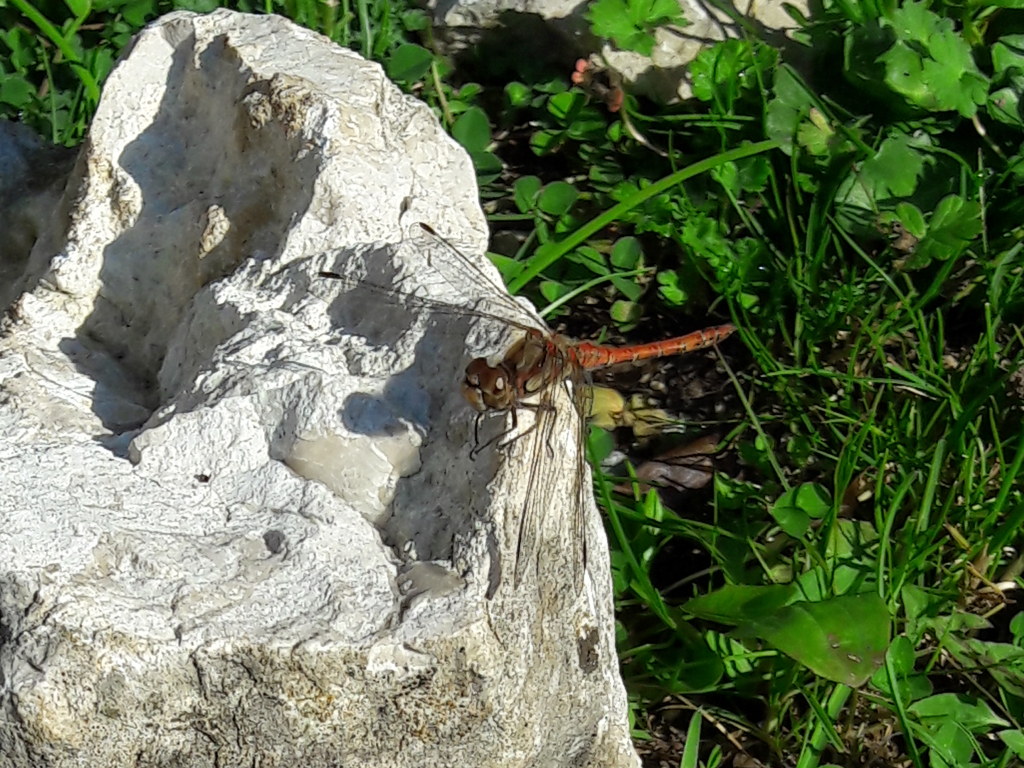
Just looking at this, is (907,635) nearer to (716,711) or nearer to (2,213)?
(716,711)

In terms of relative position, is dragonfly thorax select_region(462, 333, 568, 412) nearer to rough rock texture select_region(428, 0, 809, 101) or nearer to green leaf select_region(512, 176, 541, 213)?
green leaf select_region(512, 176, 541, 213)

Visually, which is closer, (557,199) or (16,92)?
(557,199)

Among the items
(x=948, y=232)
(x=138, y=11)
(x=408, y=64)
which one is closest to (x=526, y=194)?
(x=408, y=64)

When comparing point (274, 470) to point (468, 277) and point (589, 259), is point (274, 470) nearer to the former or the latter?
point (468, 277)

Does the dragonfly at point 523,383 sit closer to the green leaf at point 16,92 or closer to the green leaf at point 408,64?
the green leaf at point 408,64

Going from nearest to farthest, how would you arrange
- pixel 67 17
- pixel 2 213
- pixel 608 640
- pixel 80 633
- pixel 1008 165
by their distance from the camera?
pixel 80 633, pixel 608 640, pixel 2 213, pixel 1008 165, pixel 67 17

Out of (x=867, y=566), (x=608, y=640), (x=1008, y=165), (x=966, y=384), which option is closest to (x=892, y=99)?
(x=1008, y=165)
